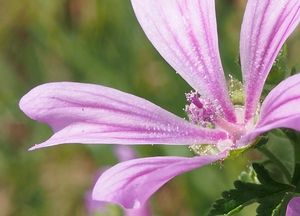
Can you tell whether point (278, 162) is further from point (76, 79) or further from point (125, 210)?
point (76, 79)

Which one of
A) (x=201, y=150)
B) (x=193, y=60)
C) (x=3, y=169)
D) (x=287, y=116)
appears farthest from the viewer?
(x=3, y=169)

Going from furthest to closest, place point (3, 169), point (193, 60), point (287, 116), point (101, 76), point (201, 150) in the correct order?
1. point (3, 169)
2. point (101, 76)
3. point (193, 60)
4. point (201, 150)
5. point (287, 116)

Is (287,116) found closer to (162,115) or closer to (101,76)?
(162,115)

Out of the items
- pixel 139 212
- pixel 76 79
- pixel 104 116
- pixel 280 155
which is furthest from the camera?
pixel 76 79

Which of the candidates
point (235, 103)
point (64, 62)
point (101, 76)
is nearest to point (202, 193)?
point (101, 76)

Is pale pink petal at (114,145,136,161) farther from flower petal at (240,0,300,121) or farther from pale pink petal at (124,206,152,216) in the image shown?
flower petal at (240,0,300,121)

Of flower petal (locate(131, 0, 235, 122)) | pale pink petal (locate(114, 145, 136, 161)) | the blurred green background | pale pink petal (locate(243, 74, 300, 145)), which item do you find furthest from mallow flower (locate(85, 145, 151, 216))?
pale pink petal (locate(243, 74, 300, 145))

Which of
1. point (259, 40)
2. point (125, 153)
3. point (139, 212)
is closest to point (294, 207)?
point (259, 40)

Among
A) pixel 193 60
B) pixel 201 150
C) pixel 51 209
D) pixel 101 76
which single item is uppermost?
pixel 193 60
